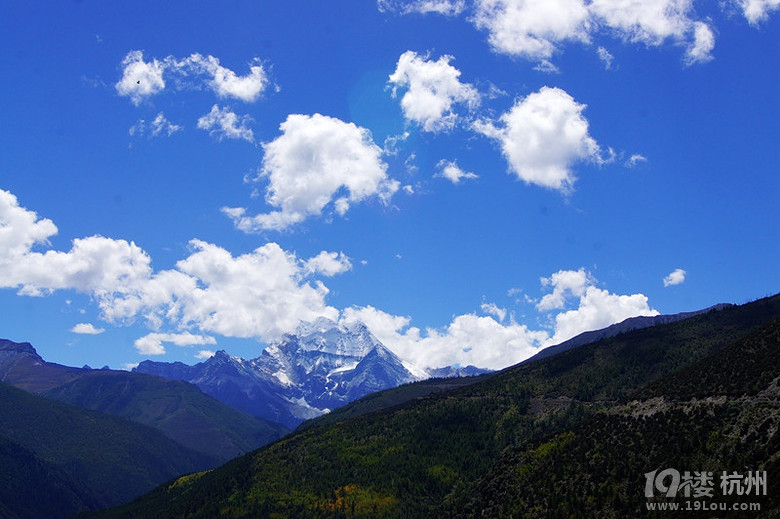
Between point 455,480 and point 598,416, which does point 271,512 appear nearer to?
point 455,480

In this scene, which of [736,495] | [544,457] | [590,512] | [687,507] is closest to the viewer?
[736,495]

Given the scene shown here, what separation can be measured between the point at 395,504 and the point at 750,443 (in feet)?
392

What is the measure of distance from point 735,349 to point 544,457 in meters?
45.0

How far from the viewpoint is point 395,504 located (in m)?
189

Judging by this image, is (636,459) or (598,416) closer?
(636,459)

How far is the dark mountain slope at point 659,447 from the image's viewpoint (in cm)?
8994

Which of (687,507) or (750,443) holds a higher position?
(750,443)

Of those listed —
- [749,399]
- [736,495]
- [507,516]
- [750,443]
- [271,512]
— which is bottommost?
[271,512]

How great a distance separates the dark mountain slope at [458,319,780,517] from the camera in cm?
8994

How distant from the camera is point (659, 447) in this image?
104 m

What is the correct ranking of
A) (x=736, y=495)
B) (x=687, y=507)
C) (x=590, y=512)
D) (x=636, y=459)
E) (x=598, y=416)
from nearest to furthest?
1. (x=736, y=495)
2. (x=687, y=507)
3. (x=590, y=512)
4. (x=636, y=459)
5. (x=598, y=416)

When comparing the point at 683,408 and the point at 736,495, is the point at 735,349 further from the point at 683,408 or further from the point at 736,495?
the point at 736,495

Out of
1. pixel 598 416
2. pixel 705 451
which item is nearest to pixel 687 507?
pixel 705 451

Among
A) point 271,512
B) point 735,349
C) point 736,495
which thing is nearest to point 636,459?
point 736,495
